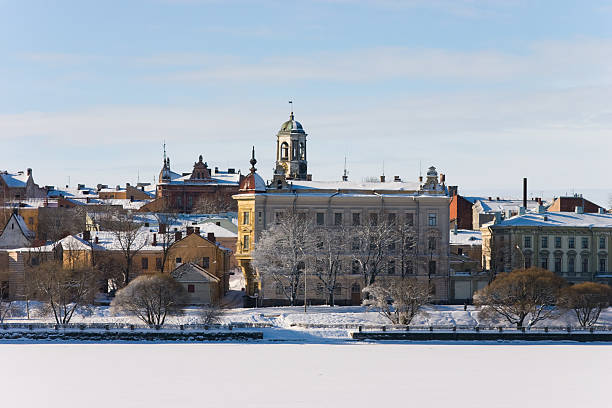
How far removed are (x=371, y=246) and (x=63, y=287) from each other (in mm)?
21777

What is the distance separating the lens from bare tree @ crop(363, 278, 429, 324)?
69.9m

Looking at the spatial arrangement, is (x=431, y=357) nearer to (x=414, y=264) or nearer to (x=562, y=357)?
(x=562, y=357)

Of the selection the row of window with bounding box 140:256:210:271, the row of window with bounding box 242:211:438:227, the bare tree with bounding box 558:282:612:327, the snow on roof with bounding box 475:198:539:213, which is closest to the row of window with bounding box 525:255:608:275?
the row of window with bounding box 242:211:438:227

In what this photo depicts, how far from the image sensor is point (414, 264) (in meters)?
81.6

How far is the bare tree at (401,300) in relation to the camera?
69.9 meters

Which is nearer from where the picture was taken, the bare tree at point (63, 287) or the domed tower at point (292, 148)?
the bare tree at point (63, 287)

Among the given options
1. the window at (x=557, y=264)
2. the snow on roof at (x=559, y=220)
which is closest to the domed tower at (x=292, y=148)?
the snow on roof at (x=559, y=220)

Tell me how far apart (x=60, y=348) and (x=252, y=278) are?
2122 centimetres

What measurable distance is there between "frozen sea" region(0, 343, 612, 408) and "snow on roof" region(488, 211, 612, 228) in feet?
89.0

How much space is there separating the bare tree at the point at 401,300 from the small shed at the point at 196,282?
1228 cm

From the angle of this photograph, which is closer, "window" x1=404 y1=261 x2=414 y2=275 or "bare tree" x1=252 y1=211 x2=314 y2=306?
"bare tree" x1=252 y1=211 x2=314 y2=306

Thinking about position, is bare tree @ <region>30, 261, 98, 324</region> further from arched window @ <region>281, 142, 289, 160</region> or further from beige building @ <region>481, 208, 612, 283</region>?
beige building @ <region>481, 208, 612, 283</region>

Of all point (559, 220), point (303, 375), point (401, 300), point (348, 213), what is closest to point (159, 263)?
point (348, 213)

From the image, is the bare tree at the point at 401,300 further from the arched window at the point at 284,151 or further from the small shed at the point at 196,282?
the arched window at the point at 284,151
